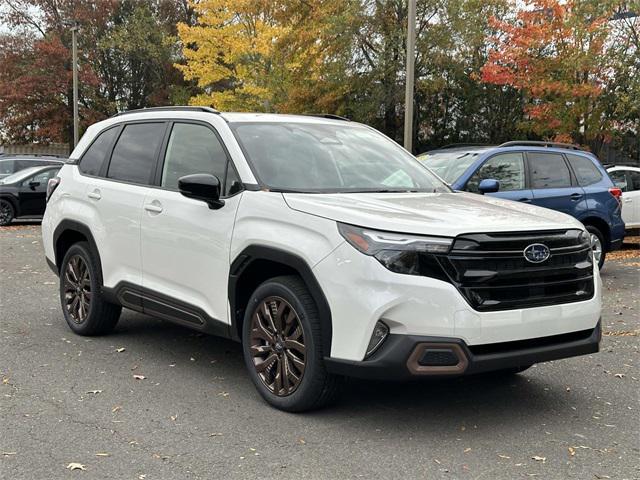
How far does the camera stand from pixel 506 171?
955 centimetres

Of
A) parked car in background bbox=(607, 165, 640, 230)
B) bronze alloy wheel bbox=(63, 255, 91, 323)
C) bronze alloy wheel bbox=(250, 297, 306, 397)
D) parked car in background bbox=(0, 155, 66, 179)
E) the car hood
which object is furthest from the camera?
parked car in background bbox=(0, 155, 66, 179)

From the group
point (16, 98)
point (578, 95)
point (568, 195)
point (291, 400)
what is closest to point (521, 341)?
point (291, 400)

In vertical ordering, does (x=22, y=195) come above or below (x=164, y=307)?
below

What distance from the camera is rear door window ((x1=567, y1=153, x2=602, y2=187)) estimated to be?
10.3m

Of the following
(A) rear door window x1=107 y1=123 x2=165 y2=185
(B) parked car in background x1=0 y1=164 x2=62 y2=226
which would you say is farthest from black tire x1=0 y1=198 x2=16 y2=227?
(A) rear door window x1=107 y1=123 x2=165 y2=185

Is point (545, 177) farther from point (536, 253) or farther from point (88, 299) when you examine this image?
point (88, 299)

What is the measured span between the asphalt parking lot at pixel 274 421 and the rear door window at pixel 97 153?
1.54 metres


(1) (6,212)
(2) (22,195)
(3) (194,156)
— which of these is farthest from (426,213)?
(1) (6,212)

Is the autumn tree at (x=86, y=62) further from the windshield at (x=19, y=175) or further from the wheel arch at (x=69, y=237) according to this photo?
the wheel arch at (x=69, y=237)

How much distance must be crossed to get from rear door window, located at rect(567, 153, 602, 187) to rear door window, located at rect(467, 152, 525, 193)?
1.08m

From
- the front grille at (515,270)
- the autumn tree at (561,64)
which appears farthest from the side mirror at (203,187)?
the autumn tree at (561,64)

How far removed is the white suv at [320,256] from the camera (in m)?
3.87

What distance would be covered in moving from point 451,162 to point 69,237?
5.02m

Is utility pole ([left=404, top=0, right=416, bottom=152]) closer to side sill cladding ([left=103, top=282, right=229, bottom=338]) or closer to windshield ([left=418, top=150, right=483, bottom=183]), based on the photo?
windshield ([left=418, top=150, right=483, bottom=183])
